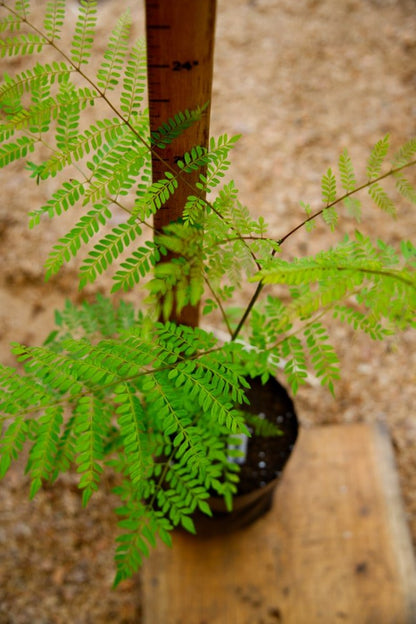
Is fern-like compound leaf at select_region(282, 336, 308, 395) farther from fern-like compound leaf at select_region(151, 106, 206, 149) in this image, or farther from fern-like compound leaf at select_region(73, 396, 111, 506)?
fern-like compound leaf at select_region(151, 106, 206, 149)

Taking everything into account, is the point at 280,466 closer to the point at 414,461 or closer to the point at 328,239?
the point at 414,461

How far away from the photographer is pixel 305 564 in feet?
5.62

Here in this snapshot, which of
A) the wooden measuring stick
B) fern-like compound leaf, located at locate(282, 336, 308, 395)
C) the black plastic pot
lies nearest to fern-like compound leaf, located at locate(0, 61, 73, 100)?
the wooden measuring stick

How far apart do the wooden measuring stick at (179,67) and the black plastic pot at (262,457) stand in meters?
0.80

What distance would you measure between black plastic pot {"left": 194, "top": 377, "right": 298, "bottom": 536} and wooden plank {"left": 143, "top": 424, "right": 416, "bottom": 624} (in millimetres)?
203

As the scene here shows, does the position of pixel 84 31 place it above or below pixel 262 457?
above

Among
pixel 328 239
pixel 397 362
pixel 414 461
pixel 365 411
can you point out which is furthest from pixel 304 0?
pixel 414 461

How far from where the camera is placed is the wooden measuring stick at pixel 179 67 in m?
0.73

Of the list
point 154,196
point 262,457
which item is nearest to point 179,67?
point 154,196

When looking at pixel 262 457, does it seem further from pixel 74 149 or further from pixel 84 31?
pixel 84 31

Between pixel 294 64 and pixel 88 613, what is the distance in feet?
11.0

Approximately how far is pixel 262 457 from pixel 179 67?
112cm

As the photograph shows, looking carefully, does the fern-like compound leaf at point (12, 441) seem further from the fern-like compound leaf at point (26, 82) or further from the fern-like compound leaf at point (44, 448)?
the fern-like compound leaf at point (26, 82)

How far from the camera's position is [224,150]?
0.89 metres
